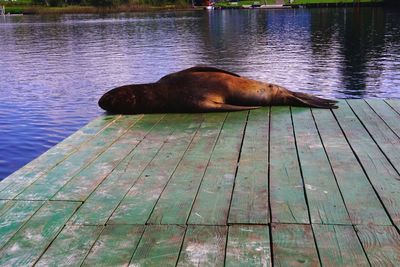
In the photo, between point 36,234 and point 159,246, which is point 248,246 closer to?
point 159,246

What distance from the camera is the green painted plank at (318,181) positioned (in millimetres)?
3268

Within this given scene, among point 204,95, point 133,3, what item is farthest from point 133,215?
point 133,3

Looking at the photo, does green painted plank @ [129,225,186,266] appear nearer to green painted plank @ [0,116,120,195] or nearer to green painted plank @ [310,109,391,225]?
green painted plank @ [310,109,391,225]

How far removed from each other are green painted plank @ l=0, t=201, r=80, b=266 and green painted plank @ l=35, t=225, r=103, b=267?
48mm

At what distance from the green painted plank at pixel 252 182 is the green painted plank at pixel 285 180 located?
0.06 meters

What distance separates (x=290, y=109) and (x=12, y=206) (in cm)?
400

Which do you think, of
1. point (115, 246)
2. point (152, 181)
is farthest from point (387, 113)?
point (115, 246)

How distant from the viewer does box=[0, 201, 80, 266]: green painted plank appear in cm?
286

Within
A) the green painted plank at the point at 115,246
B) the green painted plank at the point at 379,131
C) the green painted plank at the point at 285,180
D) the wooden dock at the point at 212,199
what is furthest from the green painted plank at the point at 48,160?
the green painted plank at the point at 379,131

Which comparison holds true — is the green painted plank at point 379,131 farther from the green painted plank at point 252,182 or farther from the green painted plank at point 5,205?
the green painted plank at point 5,205

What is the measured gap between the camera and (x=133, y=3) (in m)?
109

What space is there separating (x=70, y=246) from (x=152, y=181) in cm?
112

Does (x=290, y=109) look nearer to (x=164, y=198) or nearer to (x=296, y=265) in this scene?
(x=164, y=198)

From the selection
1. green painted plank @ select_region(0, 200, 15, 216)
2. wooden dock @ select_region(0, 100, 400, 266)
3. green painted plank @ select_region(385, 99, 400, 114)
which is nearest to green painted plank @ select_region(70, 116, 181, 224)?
wooden dock @ select_region(0, 100, 400, 266)
